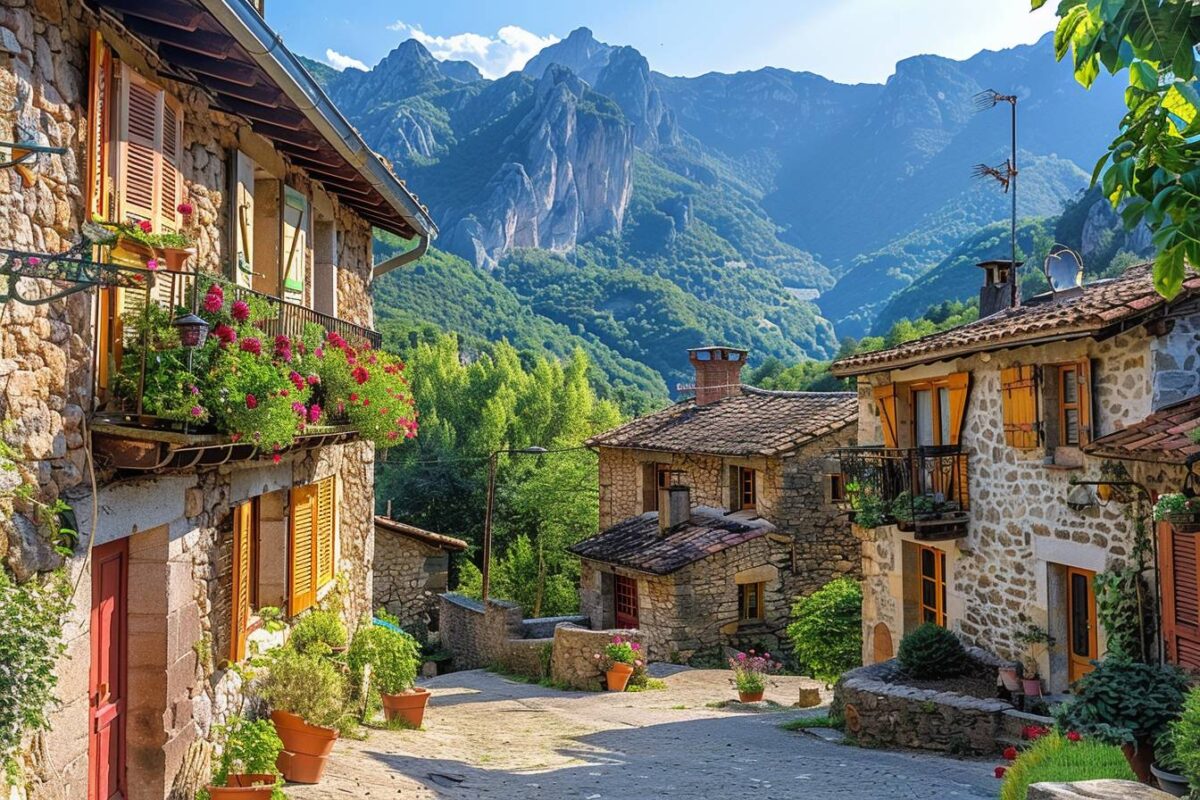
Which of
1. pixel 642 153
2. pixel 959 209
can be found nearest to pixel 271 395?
pixel 959 209

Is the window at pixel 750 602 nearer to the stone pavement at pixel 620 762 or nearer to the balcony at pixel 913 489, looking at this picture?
the stone pavement at pixel 620 762

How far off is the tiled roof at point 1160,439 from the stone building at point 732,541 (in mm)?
10080

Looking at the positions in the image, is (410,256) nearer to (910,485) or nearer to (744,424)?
(910,485)

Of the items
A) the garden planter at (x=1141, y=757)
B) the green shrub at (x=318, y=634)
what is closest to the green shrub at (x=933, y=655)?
the garden planter at (x=1141, y=757)

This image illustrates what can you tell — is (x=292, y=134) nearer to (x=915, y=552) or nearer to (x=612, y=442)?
(x=915, y=552)

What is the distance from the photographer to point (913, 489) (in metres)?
12.3

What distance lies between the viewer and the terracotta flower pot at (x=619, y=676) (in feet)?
54.2

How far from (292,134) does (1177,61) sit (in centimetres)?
615

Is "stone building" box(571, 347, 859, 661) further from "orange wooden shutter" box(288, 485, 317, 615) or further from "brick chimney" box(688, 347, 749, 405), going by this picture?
"orange wooden shutter" box(288, 485, 317, 615)

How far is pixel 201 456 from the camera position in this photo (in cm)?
541

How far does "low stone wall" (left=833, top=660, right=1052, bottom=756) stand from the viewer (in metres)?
10.1

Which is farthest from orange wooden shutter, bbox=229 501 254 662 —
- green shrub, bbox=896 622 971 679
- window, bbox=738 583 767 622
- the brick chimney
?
the brick chimney

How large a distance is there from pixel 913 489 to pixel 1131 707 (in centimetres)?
507

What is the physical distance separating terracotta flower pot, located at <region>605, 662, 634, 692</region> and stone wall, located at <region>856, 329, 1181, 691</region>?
4.58m
